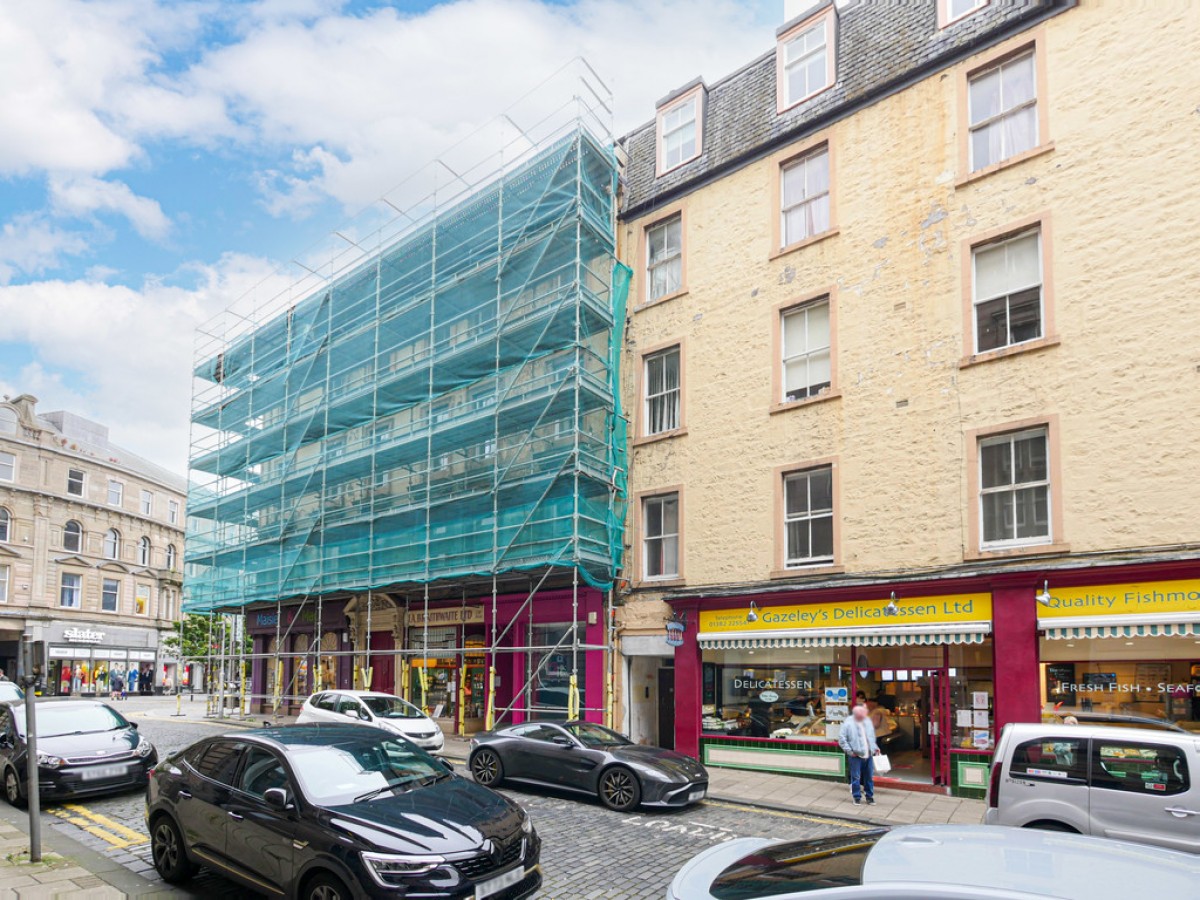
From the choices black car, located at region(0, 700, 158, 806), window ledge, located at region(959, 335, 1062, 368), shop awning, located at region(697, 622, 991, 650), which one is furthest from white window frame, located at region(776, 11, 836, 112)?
black car, located at region(0, 700, 158, 806)

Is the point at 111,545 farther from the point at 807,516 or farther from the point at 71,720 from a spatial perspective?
the point at 807,516

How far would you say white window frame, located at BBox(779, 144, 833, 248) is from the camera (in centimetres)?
1686

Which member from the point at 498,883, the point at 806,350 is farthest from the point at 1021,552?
the point at 498,883

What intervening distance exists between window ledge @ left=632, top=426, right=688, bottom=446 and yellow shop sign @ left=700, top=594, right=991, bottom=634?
379 cm

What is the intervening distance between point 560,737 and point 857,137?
1207 centimetres

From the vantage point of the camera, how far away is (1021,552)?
13258 millimetres

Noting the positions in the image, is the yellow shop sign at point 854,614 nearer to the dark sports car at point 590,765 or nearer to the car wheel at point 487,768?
the dark sports car at point 590,765

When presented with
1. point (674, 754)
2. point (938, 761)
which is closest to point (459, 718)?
point (674, 754)

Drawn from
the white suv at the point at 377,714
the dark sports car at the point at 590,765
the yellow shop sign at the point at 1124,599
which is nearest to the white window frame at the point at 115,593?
the white suv at the point at 377,714

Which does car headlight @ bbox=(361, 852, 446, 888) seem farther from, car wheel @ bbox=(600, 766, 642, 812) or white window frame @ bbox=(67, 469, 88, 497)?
white window frame @ bbox=(67, 469, 88, 497)

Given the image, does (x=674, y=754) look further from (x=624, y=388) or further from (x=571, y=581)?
(x=624, y=388)

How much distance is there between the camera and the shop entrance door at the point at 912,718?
1389cm

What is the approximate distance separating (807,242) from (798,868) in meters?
14.6

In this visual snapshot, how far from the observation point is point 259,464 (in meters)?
29.6
